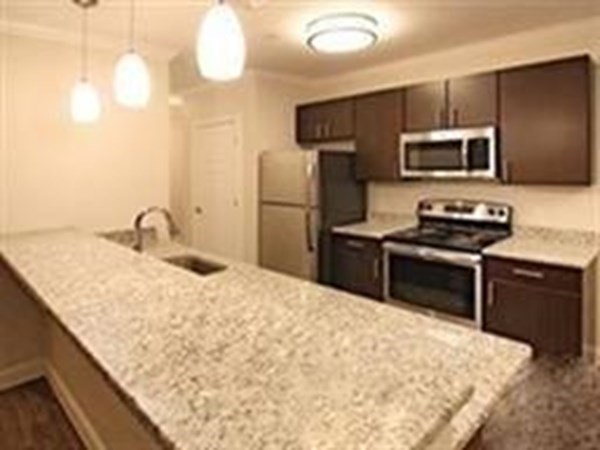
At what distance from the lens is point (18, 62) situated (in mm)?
3289

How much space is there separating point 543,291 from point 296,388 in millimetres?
2608

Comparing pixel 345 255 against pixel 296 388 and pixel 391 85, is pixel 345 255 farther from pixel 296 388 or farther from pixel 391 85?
pixel 296 388

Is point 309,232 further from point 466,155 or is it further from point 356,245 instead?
point 466,155

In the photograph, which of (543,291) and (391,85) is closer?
(543,291)

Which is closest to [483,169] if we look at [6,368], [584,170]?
[584,170]

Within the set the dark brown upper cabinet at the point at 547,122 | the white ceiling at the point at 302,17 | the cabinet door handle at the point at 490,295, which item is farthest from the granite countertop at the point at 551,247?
the white ceiling at the point at 302,17

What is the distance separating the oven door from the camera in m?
3.45

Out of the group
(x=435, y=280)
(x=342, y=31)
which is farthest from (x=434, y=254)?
(x=342, y=31)

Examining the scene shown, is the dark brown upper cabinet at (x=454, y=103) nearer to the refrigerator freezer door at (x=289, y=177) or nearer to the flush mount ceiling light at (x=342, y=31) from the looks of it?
the flush mount ceiling light at (x=342, y=31)

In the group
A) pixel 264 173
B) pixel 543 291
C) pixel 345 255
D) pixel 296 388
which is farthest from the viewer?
pixel 264 173

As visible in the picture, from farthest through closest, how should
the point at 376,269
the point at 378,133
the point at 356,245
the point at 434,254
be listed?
the point at 378,133, the point at 356,245, the point at 376,269, the point at 434,254

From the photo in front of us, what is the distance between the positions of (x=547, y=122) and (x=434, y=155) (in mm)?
898

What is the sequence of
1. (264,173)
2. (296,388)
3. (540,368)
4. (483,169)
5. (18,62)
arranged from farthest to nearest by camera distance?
(264,173), (483,169), (18,62), (540,368), (296,388)

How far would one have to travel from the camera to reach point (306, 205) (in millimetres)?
4434
